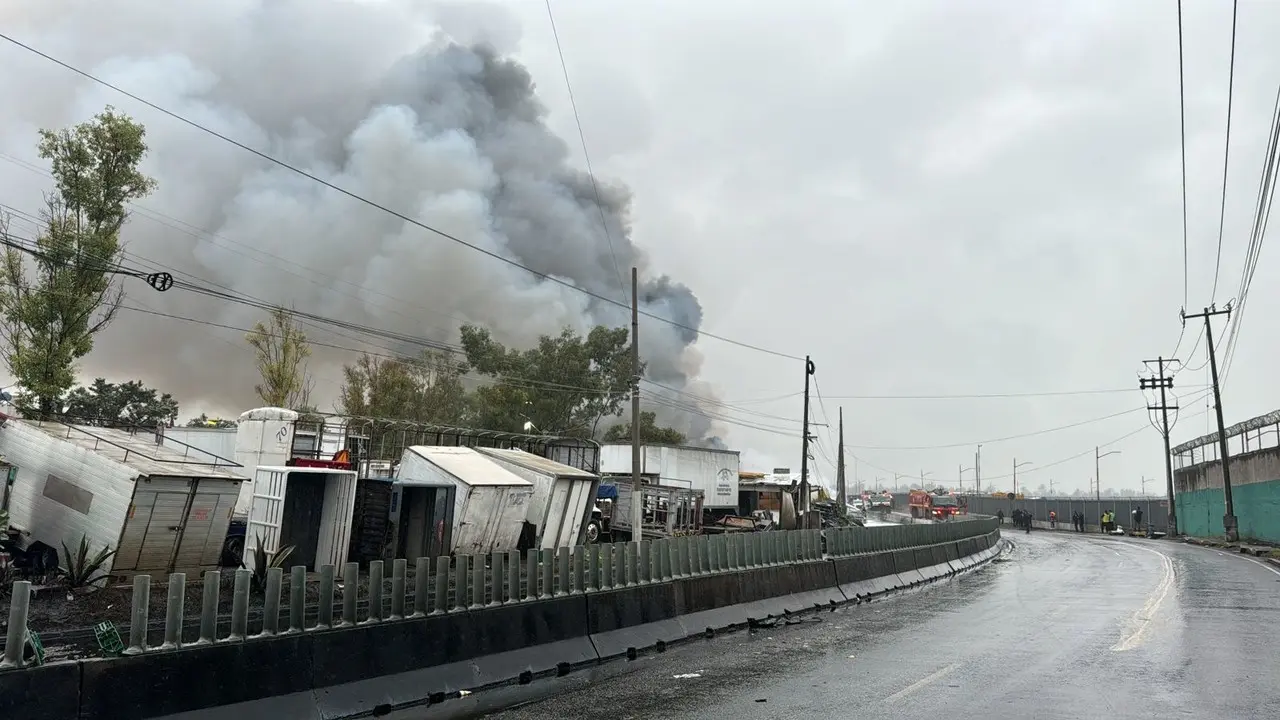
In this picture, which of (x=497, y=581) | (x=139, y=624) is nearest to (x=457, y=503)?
(x=497, y=581)

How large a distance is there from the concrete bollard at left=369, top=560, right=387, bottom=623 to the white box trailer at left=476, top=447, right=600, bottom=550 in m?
14.0

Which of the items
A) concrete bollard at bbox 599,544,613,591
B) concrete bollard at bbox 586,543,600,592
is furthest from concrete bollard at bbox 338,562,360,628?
concrete bollard at bbox 599,544,613,591

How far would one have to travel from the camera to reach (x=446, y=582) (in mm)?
9180

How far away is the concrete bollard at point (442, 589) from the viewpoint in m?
9.06

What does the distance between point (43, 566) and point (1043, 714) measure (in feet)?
48.8

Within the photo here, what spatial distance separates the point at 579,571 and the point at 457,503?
381 inches

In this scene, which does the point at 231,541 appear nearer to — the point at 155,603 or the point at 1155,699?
the point at 155,603

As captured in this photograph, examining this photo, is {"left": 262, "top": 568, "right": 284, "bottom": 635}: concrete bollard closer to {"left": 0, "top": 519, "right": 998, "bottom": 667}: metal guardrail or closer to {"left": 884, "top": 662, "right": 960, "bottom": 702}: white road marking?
{"left": 0, "top": 519, "right": 998, "bottom": 667}: metal guardrail

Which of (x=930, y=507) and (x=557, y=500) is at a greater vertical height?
(x=930, y=507)

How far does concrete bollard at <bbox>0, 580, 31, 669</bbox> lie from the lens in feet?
19.4

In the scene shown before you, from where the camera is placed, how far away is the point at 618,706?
26.8 feet

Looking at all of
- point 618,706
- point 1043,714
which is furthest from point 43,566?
point 1043,714

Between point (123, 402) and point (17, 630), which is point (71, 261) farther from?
point (123, 402)

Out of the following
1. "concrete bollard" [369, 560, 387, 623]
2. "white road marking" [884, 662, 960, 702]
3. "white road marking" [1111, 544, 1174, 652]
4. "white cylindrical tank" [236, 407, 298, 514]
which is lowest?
"white road marking" [884, 662, 960, 702]
